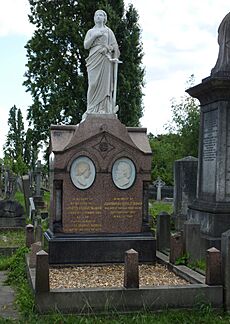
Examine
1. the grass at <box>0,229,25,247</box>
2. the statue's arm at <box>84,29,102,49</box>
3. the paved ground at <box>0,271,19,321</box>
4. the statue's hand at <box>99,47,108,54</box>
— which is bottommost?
the paved ground at <box>0,271,19,321</box>

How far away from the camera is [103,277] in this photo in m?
8.59

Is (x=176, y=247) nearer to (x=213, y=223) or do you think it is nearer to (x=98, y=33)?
(x=213, y=223)

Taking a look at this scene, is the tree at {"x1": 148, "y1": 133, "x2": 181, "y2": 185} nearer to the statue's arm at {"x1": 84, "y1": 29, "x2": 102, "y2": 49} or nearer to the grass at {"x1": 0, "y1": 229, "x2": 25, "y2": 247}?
the grass at {"x1": 0, "y1": 229, "x2": 25, "y2": 247}

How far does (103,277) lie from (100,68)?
13.9 feet

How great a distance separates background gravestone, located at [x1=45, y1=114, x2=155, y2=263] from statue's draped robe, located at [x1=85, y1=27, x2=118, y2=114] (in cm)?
77

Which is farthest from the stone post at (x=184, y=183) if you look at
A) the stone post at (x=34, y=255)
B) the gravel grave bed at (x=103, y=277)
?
the stone post at (x=34, y=255)

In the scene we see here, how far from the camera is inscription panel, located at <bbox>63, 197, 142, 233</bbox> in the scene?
9.77 m

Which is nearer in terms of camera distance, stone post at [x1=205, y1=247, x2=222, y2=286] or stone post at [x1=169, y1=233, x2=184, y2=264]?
stone post at [x1=205, y1=247, x2=222, y2=286]

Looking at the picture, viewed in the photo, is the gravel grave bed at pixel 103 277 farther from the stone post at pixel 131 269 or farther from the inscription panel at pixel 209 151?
the inscription panel at pixel 209 151

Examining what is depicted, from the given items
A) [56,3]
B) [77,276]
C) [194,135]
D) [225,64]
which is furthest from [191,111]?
[77,276]

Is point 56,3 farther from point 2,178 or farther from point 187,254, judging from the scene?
point 187,254

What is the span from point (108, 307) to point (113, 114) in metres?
4.42

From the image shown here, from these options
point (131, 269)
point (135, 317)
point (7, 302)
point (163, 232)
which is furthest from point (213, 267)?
point (163, 232)

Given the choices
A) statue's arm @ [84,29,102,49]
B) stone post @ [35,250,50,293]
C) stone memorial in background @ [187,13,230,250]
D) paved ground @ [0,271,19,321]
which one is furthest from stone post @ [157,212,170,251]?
stone post @ [35,250,50,293]
